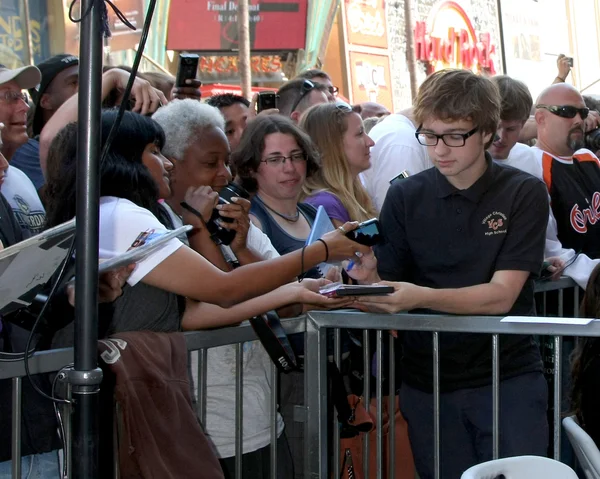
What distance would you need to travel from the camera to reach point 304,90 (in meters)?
5.50

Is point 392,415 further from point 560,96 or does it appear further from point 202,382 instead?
point 560,96

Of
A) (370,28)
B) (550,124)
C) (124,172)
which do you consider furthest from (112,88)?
(370,28)

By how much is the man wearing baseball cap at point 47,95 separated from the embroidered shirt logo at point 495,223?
79.2 inches

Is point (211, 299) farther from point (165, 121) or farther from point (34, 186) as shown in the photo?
point (34, 186)

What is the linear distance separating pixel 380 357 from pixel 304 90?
248 cm

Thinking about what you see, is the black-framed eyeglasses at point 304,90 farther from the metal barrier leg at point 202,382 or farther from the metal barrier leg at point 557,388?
the metal barrier leg at point 557,388

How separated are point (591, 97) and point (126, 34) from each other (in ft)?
35.0

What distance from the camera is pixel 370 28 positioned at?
2173 centimetres

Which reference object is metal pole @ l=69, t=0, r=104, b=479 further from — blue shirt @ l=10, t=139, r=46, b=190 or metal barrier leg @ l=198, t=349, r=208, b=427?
blue shirt @ l=10, t=139, r=46, b=190

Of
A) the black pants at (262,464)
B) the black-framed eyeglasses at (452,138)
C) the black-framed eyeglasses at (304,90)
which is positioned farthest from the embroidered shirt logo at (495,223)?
the black-framed eyeglasses at (304,90)

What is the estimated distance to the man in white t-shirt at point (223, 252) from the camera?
3268 mm

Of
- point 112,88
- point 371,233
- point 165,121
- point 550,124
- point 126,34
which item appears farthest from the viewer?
point 126,34

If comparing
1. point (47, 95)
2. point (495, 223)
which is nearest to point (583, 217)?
point (495, 223)

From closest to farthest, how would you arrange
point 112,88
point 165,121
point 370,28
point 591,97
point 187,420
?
1. point 187,420
2. point 165,121
3. point 112,88
4. point 591,97
5. point 370,28
